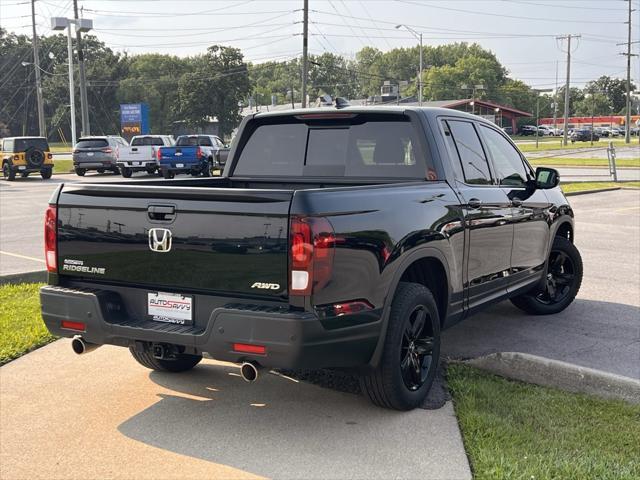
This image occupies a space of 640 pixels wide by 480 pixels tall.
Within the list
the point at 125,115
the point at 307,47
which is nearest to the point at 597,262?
the point at 307,47

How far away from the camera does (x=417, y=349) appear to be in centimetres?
459

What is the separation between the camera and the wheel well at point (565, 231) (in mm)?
7344

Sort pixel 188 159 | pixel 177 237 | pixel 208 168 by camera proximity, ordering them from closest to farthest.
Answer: pixel 177 237
pixel 188 159
pixel 208 168

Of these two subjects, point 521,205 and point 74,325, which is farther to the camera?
point 521,205

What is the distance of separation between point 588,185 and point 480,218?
63.3ft

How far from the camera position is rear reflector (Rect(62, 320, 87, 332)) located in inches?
168

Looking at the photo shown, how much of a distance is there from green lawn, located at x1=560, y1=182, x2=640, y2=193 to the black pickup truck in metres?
17.0

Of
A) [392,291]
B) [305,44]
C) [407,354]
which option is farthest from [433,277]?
[305,44]

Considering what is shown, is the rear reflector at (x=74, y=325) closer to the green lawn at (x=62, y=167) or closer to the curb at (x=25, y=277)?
Answer: the curb at (x=25, y=277)

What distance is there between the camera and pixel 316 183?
5.51 m

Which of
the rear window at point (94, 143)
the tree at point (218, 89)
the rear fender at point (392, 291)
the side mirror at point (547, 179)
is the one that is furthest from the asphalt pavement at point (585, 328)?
the tree at point (218, 89)

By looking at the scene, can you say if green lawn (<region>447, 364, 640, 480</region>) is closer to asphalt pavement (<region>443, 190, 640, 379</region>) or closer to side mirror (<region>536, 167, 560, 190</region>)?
asphalt pavement (<region>443, 190, 640, 379</region>)

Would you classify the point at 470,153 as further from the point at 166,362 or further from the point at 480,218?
the point at 166,362

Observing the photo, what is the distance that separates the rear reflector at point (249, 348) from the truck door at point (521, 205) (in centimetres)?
304
